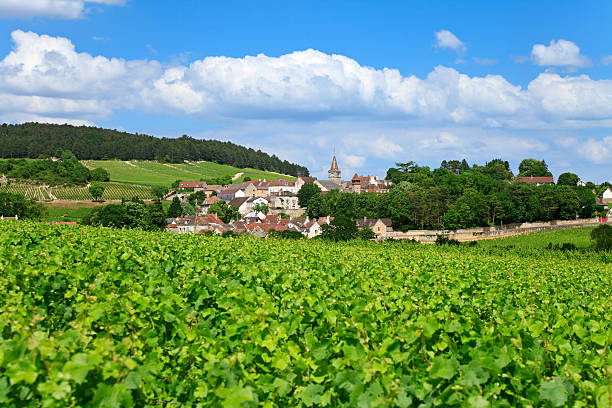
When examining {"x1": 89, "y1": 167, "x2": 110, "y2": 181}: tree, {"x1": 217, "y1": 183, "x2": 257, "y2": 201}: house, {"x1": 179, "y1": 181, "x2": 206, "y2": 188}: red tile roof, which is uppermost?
{"x1": 89, "y1": 167, "x2": 110, "y2": 181}: tree

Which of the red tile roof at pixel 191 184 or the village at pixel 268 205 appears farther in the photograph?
the red tile roof at pixel 191 184

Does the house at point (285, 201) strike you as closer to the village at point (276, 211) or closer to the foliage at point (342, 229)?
the village at point (276, 211)

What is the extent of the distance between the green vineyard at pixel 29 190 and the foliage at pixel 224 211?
33628 mm

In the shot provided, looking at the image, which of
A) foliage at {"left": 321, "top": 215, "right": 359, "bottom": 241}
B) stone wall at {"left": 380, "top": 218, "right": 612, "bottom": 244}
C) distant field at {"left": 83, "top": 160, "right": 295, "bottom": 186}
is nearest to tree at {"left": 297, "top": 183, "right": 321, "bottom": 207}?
distant field at {"left": 83, "top": 160, "right": 295, "bottom": 186}

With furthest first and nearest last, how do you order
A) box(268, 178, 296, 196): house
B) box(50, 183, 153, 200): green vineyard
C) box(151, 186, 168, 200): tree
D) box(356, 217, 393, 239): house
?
1. box(268, 178, 296, 196): house
2. box(151, 186, 168, 200): tree
3. box(50, 183, 153, 200): green vineyard
4. box(356, 217, 393, 239): house

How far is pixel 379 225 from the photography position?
98.4 metres

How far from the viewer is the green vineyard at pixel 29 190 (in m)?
117

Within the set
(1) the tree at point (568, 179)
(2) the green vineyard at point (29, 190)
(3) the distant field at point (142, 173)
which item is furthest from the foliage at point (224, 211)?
(1) the tree at point (568, 179)

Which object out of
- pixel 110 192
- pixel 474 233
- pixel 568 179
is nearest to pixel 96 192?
pixel 110 192

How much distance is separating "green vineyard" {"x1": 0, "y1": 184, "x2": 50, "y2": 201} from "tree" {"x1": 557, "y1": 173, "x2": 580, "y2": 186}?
142926 millimetres

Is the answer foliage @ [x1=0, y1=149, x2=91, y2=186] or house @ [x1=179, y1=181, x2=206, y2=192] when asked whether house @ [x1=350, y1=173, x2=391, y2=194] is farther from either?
foliage @ [x1=0, y1=149, x2=91, y2=186]

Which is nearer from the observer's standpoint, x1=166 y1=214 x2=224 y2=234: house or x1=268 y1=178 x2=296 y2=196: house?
x1=166 y1=214 x2=224 y2=234: house

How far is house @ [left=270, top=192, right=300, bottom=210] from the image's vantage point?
14675 cm

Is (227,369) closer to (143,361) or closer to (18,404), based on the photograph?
(143,361)
